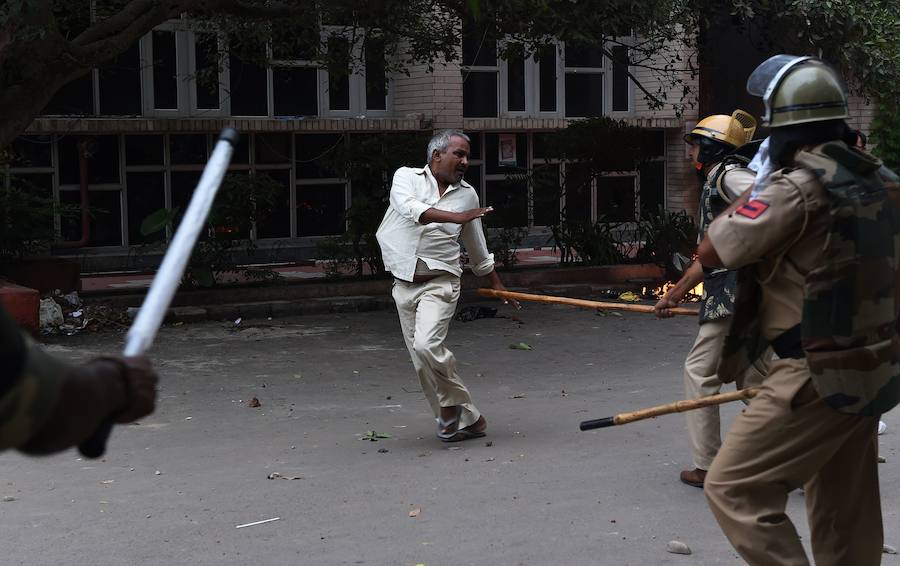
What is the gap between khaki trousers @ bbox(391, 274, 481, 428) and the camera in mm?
7539

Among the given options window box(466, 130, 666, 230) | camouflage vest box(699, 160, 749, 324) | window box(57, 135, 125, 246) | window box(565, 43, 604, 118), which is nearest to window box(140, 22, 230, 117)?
window box(57, 135, 125, 246)

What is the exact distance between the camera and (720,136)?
6625 millimetres

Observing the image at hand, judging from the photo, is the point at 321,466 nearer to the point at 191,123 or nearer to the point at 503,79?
the point at 191,123

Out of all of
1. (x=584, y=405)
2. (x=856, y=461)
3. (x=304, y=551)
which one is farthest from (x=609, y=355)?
(x=856, y=461)

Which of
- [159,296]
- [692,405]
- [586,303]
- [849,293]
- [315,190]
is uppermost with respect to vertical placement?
[159,296]

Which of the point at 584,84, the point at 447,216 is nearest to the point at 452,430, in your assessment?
the point at 447,216

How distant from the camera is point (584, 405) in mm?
8875

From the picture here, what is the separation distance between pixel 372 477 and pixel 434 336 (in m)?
1.04

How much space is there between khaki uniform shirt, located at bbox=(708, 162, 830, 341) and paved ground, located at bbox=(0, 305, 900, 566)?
1663 mm

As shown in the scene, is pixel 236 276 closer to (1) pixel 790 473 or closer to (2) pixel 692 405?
(2) pixel 692 405

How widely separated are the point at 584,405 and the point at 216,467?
9.24 ft

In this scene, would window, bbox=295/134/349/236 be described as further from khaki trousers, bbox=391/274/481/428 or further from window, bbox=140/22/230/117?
khaki trousers, bbox=391/274/481/428

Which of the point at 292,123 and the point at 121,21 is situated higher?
the point at 121,21

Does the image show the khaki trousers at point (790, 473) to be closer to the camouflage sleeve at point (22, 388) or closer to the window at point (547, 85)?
the camouflage sleeve at point (22, 388)
